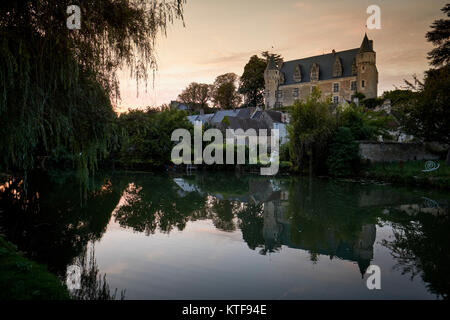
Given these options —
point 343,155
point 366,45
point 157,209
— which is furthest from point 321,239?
point 366,45

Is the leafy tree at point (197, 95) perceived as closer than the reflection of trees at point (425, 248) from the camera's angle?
No

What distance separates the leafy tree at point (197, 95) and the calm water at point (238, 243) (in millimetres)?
59627

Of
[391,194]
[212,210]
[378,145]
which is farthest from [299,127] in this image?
[212,210]

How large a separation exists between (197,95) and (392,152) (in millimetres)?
52597

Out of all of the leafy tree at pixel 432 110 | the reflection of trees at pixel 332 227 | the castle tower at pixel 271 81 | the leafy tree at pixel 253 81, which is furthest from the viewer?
the leafy tree at pixel 253 81

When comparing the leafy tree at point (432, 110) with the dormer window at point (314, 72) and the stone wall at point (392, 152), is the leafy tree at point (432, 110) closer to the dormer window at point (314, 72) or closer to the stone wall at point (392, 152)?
the stone wall at point (392, 152)

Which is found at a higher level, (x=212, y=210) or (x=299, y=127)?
(x=299, y=127)

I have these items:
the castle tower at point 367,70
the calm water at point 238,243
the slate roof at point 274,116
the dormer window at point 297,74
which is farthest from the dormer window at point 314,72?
the calm water at point 238,243

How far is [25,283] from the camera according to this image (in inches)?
155

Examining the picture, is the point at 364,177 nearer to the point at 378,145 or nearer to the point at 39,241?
the point at 378,145

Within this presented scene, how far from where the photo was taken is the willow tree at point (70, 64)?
149 inches

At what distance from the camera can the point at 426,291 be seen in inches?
199

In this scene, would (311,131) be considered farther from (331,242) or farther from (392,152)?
(331,242)
